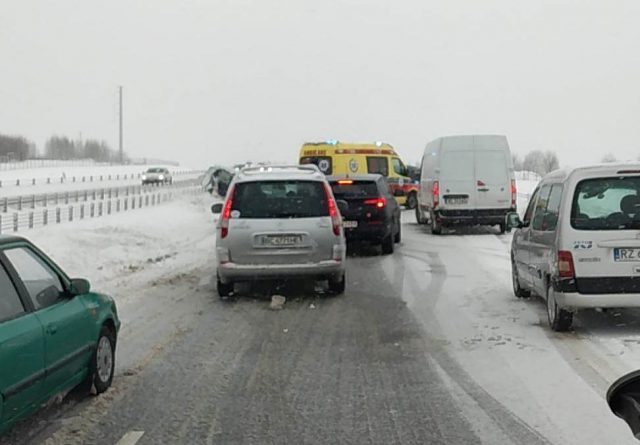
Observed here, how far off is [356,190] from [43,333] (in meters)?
13.0

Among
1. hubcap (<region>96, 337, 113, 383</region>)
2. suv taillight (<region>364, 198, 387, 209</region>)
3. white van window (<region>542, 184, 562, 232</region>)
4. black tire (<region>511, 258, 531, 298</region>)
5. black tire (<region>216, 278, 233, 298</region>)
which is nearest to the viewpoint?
hubcap (<region>96, 337, 113, 383</region>)

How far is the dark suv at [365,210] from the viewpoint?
57.6 feet

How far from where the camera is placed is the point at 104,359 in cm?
663

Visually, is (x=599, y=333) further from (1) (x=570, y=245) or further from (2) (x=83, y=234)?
(2) (x=83, y=234)

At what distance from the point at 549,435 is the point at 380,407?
1.30m

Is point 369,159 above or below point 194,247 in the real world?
above

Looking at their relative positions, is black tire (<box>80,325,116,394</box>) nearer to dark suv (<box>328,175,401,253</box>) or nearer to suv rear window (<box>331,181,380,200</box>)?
dark suv (<box>328,175,401,253</box>)

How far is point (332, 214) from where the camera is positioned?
37.7 ft

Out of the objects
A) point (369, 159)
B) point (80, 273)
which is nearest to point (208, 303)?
point (80, 273)

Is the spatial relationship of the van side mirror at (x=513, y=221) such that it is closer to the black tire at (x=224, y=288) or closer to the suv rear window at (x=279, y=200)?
the suv rear window at (x=279, y=200)

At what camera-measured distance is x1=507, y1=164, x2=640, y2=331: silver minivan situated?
8.30 meters

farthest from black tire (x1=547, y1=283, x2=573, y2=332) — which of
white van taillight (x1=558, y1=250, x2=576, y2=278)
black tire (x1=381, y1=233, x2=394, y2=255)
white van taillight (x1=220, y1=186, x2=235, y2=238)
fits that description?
black tire (x1=381, y1=233, x2=394, y2=255)

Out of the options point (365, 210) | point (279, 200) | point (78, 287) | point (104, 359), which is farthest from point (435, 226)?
point (78, 287)

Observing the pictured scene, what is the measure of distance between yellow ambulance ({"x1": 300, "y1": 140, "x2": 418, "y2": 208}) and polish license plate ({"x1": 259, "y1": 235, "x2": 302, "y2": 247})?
17823mm
